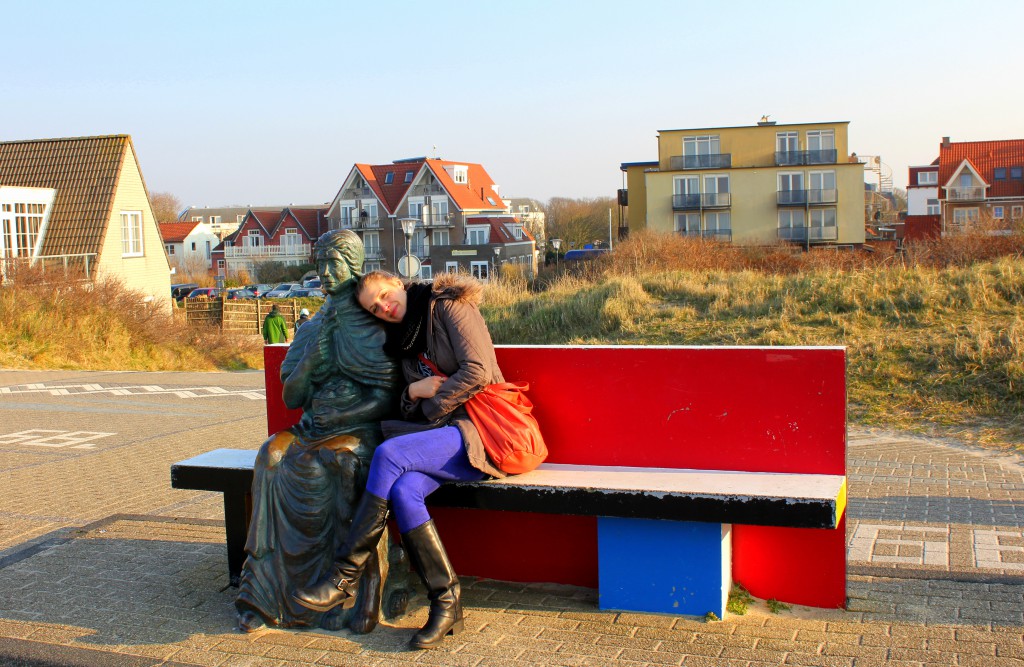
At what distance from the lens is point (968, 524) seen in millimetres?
6020

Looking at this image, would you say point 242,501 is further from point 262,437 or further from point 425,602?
point 262,437

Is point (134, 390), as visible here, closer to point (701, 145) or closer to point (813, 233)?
point (701, 145)

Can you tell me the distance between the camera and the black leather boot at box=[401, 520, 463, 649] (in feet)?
13.9

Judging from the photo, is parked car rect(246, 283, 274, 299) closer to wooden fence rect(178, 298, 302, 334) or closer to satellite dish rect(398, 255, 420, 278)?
wooden fence rect(178, 298, 302, 334)

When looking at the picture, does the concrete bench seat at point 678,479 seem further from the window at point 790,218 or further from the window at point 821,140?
the window at point 821,140

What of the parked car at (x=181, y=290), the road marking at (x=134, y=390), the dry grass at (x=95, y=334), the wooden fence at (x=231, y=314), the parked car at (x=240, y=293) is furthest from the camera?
the parked car at (x=240, y=293)

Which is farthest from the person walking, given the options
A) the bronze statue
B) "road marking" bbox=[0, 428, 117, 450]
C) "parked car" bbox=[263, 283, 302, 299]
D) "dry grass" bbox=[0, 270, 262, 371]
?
"parked car" bbox=[263, 283, 302, 299]

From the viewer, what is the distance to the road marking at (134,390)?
14.0 metres

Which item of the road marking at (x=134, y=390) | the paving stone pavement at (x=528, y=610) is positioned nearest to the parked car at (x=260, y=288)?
the road marking at (x=134, y=390)

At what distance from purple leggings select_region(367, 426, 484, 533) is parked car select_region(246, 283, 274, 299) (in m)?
57.1

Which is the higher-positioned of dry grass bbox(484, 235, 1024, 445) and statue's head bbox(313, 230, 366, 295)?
statue's head bbox(313, 230, 366, 295)

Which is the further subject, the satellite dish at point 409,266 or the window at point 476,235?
the window at point 476,235

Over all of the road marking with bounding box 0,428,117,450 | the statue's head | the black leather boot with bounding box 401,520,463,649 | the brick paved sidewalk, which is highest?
the statue's head

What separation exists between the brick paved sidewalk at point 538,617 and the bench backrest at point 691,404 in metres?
0.69
